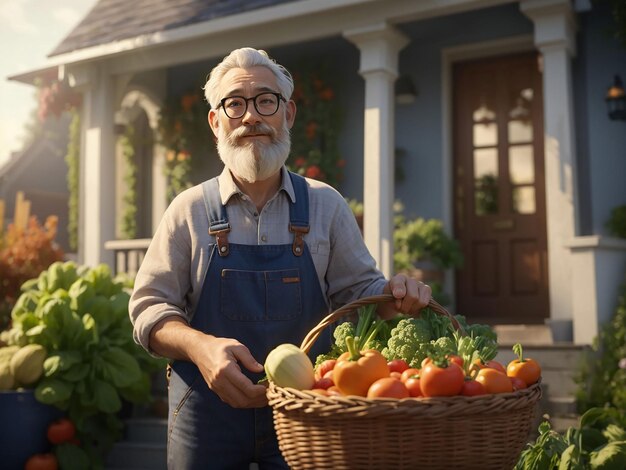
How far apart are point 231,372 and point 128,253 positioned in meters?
7.32

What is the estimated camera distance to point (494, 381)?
1.71m

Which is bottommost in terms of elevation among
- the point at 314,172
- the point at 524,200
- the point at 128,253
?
A: the point at 128,253

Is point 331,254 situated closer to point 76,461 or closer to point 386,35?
point 76,461

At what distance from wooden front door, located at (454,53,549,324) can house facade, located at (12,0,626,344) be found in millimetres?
14

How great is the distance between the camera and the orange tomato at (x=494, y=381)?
5.61 feet

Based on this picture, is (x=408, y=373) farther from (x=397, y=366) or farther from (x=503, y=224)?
(x=503, y=224)

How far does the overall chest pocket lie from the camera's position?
2.39 m

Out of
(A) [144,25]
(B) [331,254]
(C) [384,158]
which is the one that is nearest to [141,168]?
(A) [144,25]

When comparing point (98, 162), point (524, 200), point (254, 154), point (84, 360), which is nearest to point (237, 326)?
point (254, 154)

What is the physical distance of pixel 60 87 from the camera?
9766 millimetres

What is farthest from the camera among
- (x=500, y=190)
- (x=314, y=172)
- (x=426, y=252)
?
(x=314, y=172)

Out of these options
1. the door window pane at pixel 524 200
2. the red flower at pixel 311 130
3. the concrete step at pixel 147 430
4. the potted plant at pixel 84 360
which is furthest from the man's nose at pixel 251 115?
the red flower at pixel 311 130

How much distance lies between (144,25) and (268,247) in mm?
7266

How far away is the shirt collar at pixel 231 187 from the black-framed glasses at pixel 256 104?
0.65 ft
